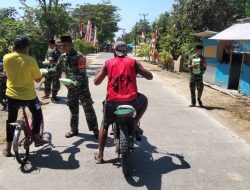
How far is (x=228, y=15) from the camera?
2598 centimetres

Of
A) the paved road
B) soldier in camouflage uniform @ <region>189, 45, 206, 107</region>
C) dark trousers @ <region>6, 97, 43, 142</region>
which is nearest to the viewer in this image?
the paved road

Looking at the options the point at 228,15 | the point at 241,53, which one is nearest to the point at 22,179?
the point at 241,53

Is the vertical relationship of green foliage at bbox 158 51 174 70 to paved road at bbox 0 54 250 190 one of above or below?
below

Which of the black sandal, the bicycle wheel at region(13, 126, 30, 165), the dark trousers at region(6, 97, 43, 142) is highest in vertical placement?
the dark trousers at region(6, 97, 43, 142)

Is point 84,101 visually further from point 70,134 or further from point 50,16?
point 50,16

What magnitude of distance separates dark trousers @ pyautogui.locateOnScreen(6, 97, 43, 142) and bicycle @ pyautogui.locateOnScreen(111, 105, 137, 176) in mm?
1319

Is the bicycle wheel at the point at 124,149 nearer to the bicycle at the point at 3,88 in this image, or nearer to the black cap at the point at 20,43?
the black cap at the point at 20,43

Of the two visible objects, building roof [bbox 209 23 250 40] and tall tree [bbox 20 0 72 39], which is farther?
tall tree [bbox 20 0 72 39]

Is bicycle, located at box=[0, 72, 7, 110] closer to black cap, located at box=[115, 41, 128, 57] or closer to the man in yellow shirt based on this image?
the man in yellow shirt

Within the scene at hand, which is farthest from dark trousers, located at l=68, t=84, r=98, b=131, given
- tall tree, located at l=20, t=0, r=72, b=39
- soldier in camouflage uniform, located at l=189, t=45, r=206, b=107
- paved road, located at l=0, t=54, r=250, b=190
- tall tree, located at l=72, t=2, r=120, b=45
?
tall tree, located at l=72, t=2, r=120, b=45

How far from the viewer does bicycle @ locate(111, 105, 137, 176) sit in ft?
15.9

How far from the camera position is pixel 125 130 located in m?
4.95

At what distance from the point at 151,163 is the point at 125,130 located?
0.91 meters

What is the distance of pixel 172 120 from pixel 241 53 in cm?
711
